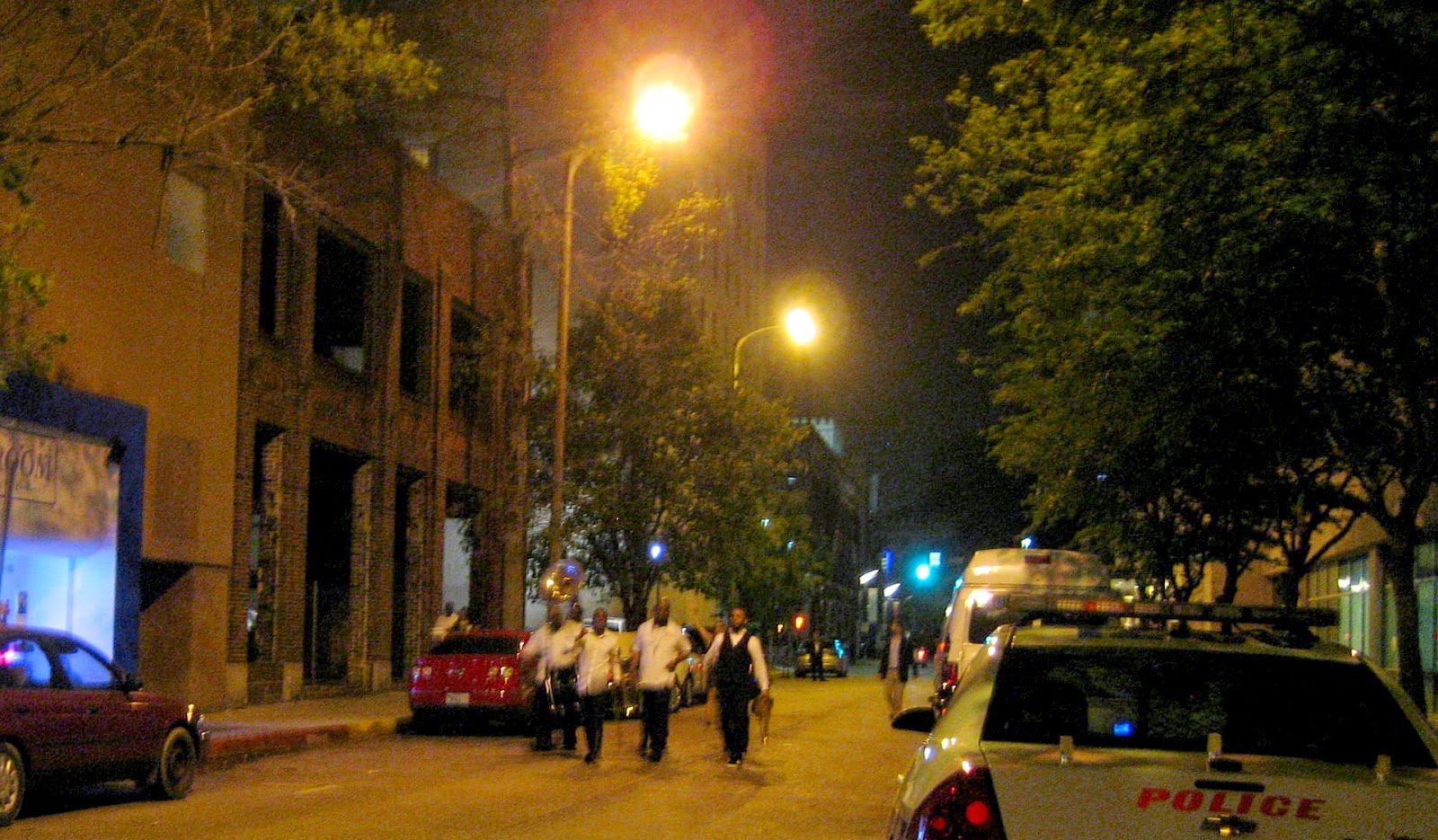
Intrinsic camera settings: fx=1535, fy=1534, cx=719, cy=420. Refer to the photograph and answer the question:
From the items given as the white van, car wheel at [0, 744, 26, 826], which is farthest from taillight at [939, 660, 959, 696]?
car wheel at [0, 744, 26, 826]

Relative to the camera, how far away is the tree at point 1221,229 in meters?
11.4

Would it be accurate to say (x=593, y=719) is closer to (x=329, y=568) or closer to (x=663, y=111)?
(x=663, y=111)

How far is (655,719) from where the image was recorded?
673 inches

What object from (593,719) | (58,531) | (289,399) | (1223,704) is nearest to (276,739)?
(58,531)

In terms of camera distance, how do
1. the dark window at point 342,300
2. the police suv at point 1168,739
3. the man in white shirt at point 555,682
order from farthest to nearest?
the dark window at point 342,300, the man in white shirt at point 555,682, the police suv at point 1168,739

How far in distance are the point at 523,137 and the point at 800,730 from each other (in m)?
22.6

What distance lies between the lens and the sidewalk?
57.5ft

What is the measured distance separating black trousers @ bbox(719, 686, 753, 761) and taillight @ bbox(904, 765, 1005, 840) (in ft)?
39.9

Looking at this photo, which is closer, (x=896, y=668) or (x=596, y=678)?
(x=596, y=678)

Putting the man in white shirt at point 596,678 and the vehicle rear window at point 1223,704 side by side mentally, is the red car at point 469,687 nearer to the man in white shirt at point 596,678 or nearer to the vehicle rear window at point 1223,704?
the man in white shirt at point 596,678

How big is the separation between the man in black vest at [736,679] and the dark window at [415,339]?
14.7m

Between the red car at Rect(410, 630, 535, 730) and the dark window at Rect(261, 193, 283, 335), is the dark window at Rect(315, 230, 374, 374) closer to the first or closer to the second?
Result: the dark window at Rect(261, 193, 283, 335)

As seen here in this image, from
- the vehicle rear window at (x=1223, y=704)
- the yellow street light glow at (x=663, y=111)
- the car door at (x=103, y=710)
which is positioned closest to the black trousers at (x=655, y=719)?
the car door at (x=103, y=710)

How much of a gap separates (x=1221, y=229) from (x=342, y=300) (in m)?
18.6
